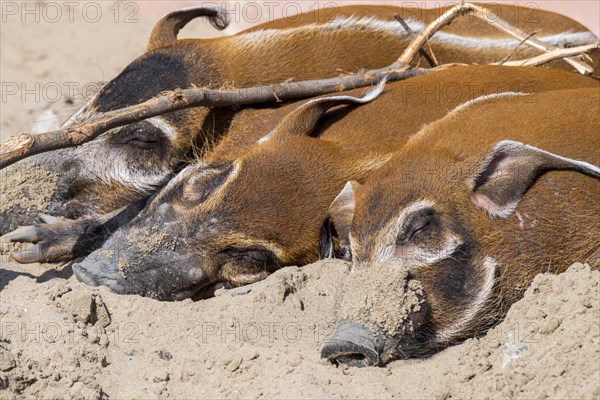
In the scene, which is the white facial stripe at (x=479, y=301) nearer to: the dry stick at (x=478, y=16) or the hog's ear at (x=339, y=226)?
the hog's ear at (x=339, y=226)

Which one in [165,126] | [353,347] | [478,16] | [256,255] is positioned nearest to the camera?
[353,347]

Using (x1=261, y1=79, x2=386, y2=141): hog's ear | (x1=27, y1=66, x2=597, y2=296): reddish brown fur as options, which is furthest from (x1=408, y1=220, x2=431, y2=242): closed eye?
(x1=261, y1=79, x2=386, y2=141): hog's ear

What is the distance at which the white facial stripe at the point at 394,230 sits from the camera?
11.7ft

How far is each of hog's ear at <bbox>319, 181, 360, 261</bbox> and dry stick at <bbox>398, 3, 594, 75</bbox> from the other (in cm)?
124

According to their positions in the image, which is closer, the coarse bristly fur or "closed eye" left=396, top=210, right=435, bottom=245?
"closed eye" left=396, top=210, right=435, bottom=245

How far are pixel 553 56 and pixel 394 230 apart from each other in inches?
74.0

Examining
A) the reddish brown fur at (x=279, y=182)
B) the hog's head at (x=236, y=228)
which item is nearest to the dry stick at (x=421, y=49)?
the reddish brown fur at (x=279, y=182)

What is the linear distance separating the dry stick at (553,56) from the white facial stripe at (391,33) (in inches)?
15.5

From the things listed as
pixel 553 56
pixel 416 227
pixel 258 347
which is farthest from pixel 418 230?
pixel 553 56

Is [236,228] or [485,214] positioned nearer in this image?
[485,214]

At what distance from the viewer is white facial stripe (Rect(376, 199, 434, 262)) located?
3.58 metres

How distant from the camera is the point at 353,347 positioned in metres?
3.36

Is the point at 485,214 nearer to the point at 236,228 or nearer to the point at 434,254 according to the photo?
the point at 434,254

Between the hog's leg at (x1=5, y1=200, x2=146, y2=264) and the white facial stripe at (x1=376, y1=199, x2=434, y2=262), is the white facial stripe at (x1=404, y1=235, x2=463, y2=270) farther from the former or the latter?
the hog's leg at (x1=5, y1=200, x2=146, y2=264)
